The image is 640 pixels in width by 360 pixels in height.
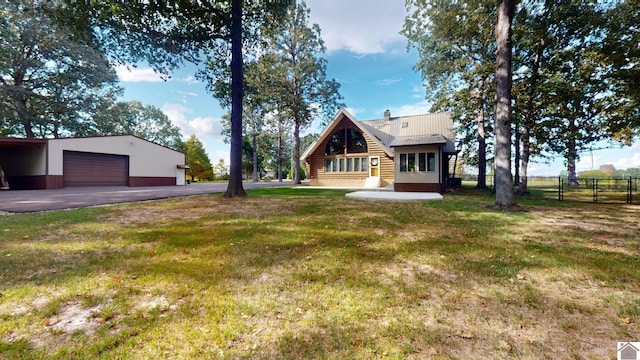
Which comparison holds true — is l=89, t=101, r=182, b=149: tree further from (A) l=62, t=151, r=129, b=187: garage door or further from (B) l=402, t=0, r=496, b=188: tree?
(B) l=402, t=0, r=496, b=188: tree

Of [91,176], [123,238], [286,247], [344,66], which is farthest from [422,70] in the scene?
[91,176]

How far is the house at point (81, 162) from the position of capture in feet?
55.4

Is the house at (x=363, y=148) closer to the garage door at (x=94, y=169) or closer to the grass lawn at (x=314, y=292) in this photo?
the grass lawn at (x=314, y=292)

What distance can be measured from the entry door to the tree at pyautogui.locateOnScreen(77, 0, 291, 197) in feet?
40.4

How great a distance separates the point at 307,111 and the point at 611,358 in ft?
83.2

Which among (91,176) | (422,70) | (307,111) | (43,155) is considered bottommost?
(91,176)

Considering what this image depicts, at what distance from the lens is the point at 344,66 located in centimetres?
2538

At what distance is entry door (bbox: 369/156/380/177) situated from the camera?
795 inches

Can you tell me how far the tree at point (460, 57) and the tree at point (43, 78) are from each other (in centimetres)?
2484

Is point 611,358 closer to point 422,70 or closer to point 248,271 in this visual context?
point 248,271

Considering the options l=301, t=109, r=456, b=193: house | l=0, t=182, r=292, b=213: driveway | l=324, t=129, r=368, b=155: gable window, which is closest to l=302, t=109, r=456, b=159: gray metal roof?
l=301, t=109, r=456, b=193: house

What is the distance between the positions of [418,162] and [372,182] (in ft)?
18.2

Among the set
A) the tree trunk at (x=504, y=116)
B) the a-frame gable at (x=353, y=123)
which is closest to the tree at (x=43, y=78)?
the a-frame gable at (x=353, y=123)

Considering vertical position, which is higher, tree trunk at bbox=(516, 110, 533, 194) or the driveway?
tree trunk at bbox=(516, 110, 533, 194)
